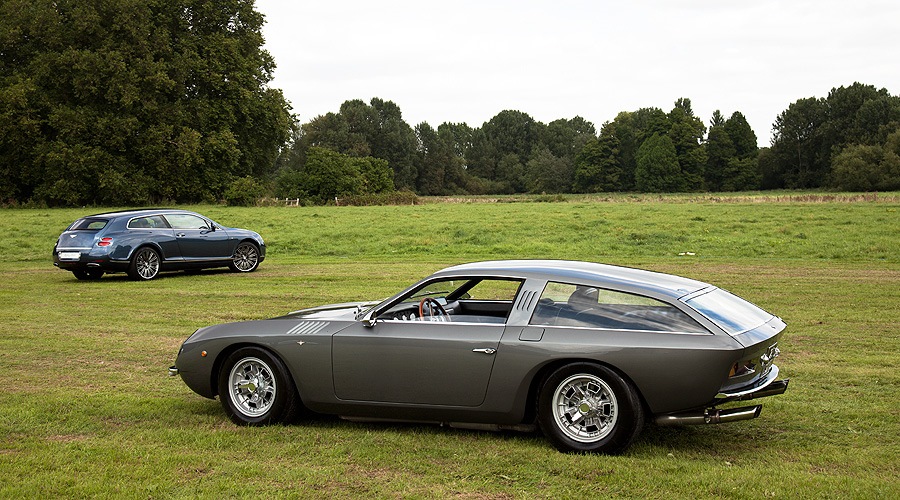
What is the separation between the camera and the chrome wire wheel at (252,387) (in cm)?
714

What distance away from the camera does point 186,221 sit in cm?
2127

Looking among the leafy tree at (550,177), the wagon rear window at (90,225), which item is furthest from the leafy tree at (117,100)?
the leafy tree at (550,177)

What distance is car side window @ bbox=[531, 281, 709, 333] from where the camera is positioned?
6137mm

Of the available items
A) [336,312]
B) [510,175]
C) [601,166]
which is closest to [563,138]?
[510,175]

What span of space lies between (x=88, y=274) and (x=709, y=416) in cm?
1761

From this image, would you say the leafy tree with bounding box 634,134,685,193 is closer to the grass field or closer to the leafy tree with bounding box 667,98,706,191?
the leafy tree with bounding box 667,98,706,191

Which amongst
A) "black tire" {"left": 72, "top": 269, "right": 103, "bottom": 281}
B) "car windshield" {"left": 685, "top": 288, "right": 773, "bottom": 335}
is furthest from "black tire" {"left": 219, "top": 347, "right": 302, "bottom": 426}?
"black tire" {"left": 72, "top": 269, "right": 103, "bottom": 281}

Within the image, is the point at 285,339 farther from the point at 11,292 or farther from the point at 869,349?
the point at 11,292

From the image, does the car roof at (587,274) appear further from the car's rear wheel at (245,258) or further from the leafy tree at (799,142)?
the leafy tree at (799,142)

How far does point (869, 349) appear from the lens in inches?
401

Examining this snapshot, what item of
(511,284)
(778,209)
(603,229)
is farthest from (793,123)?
(511,284)

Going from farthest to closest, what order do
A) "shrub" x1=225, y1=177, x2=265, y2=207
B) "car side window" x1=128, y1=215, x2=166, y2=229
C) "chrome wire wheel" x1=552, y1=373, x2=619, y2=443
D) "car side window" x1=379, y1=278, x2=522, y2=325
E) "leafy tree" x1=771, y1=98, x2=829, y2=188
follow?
"leafy tree" x1=771, y1=98, x2=829, y2=188, "shrub" x1=225, y1=177, x2=265, y2=207, "car side window" x1=128, y1=215, x2=166, y2=229, "car side window" x1=379, y1=278, x2=522, y2=325, "chrome wire wheel" x1=552, y1=373, x2=619, y2=443

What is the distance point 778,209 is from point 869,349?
29740 millimetres

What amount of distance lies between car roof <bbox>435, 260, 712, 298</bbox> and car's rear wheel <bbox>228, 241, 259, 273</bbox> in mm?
15745
